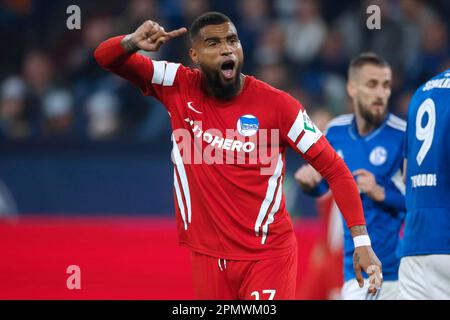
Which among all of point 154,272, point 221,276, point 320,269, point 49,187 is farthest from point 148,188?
point 221,276

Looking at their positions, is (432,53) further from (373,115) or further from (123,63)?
(123,63)

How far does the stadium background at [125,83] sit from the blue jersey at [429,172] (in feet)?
16.6

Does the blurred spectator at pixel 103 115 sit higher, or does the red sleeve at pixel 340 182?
the blurred spectator at pixel 103 115

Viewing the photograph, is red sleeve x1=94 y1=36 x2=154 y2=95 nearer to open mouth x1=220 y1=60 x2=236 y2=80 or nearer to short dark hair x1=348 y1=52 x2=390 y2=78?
open mouth x1=220 y1=60 x2=236 y2=80

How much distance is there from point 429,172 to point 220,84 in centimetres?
123

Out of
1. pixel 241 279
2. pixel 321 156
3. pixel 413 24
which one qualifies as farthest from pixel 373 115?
pixel 413 24

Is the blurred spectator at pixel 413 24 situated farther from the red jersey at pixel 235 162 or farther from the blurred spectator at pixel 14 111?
the red jersey at pixel 235 162

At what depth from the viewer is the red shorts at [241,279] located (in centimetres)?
491

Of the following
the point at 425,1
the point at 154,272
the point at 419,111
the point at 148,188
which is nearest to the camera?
the point at 419,111

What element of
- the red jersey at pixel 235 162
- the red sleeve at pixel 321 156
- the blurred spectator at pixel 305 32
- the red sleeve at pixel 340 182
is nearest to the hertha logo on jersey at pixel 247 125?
the red jersey at pixel 235 162

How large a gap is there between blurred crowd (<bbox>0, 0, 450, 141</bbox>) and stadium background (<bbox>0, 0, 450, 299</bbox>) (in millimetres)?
15
